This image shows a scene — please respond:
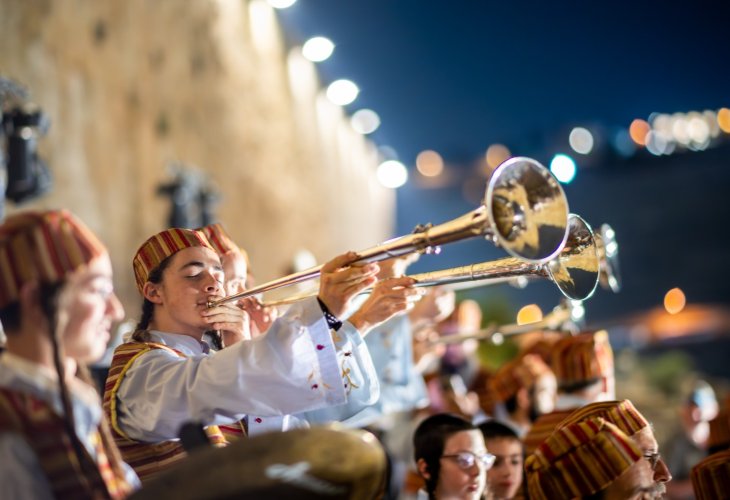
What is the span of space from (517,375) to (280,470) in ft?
16.9

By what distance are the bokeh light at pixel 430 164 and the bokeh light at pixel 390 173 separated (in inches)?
816

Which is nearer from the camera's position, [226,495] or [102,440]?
[226,495]

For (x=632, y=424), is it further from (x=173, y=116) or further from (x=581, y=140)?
(x=581, y=140)

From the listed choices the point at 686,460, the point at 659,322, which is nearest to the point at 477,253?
the point at 659,322

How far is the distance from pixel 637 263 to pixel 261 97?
96.8 ft

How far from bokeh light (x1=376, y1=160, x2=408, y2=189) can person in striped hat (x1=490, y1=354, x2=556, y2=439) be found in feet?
54.8

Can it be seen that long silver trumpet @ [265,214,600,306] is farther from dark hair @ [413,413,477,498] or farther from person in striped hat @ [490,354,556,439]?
person in striped hat @ [490,354,556,439]

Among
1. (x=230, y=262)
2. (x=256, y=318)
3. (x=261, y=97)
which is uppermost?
(x=261, y=97)

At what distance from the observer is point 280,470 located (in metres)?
2.14

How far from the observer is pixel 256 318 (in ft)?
13.7

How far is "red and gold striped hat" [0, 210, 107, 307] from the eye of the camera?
2.44 meters

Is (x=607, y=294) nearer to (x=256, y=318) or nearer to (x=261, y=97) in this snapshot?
(x=261, y=97)

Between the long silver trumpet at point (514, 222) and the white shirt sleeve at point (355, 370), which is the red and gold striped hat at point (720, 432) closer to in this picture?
the white shirt sleeve at point (355, 370)

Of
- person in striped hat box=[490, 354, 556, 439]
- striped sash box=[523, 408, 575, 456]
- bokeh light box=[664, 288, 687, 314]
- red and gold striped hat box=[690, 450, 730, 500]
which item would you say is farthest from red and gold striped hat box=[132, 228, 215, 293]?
bokeh light box=[664, 288, 687, 314]
